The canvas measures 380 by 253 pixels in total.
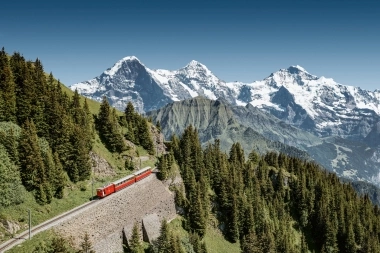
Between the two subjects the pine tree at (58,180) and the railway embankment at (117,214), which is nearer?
the railway embankment at (117,214)

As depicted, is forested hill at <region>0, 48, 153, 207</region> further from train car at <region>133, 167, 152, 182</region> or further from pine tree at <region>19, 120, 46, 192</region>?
train car at <region>133, 167, 152, 182</region>

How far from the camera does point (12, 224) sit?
2554 inches

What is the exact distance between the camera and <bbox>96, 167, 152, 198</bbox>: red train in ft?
269

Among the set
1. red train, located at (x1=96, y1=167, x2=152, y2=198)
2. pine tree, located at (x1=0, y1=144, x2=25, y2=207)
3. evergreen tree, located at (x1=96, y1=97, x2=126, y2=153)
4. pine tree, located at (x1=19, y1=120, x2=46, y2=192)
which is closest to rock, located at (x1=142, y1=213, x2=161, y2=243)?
red train, located at (x1=96, y1=167, x2=152, y2=198)

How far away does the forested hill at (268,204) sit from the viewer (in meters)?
112

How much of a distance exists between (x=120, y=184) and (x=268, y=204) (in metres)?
84.0

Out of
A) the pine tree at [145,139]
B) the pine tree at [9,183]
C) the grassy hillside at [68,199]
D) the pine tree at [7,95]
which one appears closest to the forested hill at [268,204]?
the pine tree at [145,139]

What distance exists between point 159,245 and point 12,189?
35.8m

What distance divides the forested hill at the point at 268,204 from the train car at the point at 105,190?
922 inches

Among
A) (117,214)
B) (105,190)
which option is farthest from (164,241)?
(105,190)

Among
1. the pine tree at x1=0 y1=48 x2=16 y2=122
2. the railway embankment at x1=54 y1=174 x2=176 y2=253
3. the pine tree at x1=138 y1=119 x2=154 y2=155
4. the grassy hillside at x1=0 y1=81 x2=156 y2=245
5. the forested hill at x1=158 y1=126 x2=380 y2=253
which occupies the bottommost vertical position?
the forested hill at x1=158 y1=126 x2=380 y2=253

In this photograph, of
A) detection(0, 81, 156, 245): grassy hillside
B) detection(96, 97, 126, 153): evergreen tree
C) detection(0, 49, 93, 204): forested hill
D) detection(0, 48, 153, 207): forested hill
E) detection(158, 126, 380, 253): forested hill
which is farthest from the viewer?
detection(158, 126, 380, 253): forested hill

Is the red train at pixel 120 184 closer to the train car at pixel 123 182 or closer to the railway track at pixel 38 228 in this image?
the train car at pixel 123 182

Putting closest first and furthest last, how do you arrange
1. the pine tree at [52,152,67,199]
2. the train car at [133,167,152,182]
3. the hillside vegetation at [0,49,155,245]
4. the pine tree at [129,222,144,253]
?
the hillside vegetation at [0,49,155,245]
the pine tree at [129,222,144,253]
the pine tree at [52,152,67,199]
the train car at [133,167,152,182]
